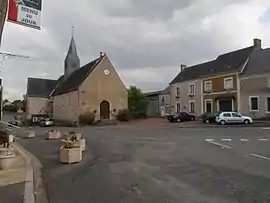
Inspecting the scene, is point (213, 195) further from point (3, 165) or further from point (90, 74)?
point (90, 74)

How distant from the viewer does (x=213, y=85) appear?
47625mm

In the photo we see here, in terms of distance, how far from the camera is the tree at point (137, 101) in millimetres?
59906

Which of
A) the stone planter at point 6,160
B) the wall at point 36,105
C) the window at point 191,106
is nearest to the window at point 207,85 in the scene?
the window at point 191,106

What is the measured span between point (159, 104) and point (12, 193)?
59.6 m

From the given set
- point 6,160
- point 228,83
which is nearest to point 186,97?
point 228,83

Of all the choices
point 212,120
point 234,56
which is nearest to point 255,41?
point 234,56

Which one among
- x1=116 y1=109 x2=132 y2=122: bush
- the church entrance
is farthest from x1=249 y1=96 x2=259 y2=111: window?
the church entrance

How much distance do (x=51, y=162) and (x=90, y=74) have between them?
37.8 m

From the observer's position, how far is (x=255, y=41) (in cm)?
Answer: 4566

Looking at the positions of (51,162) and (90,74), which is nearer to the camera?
(51,162)

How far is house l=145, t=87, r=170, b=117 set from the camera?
204ft

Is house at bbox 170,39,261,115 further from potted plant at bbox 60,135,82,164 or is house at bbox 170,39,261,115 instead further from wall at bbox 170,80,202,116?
potted plant at bbox 60,135,82,164

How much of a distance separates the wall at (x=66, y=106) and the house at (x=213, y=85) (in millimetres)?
16711

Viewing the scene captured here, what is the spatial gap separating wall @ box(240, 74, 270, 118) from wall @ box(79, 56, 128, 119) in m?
17.3
